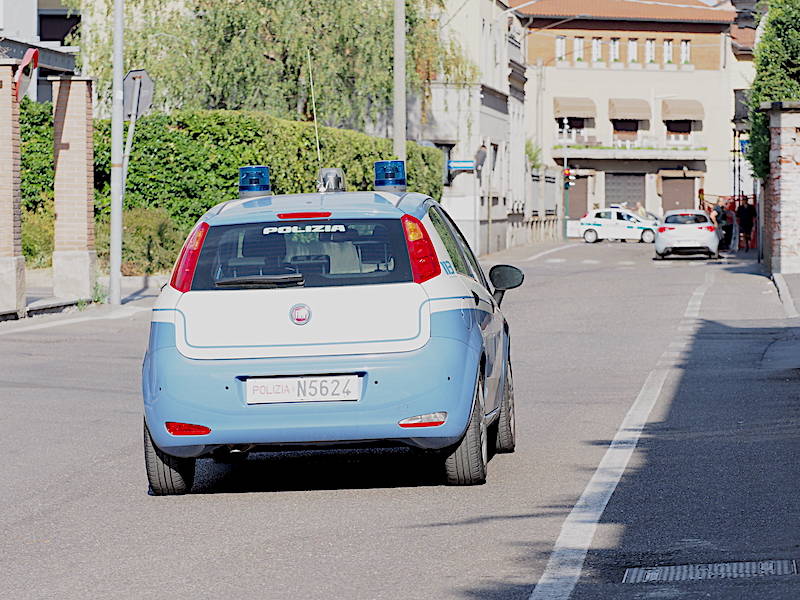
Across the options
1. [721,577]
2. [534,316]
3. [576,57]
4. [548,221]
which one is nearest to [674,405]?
[721,577]

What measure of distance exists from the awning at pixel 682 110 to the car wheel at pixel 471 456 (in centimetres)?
9159

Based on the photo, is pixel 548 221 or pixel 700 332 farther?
pixel 548 221

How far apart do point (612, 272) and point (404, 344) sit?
101ft

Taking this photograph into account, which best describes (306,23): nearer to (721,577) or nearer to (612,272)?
(612,272)

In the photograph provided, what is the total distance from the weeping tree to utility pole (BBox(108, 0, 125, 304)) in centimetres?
1485

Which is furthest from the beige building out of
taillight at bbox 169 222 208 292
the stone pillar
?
taillight at bbox 169 222 208 292

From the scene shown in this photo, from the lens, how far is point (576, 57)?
3944 inches

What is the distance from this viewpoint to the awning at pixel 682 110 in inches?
3890

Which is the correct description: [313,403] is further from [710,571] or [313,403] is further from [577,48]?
[577,48]

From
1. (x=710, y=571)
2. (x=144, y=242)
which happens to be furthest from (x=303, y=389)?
(x=144, y=242)

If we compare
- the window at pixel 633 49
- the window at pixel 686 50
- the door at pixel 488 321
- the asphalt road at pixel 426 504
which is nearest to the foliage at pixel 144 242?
the asphalt road at pixel 426 504

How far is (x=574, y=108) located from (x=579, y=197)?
5.91 m

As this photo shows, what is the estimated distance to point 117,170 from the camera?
25.9m

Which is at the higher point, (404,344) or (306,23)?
(306,23)
